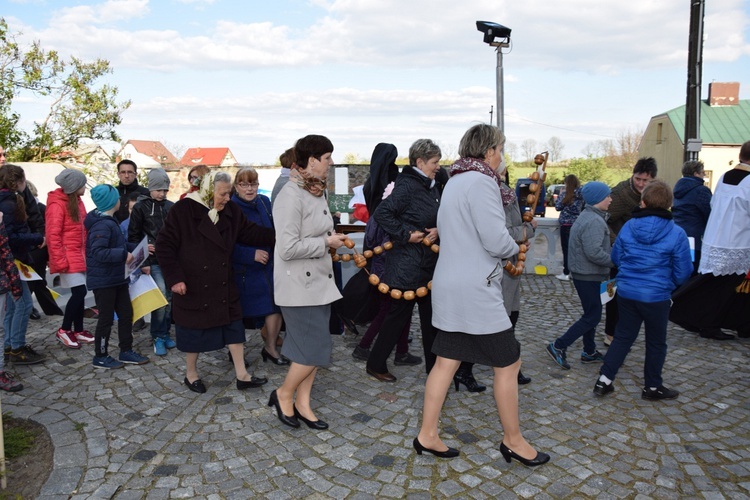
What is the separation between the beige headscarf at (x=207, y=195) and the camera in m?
4.33

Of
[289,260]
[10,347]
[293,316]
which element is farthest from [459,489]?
[10,347]

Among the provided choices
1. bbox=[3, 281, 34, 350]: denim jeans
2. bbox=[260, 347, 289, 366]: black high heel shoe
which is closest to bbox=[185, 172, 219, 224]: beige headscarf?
bbox=[260, 347, 289, 366]: black high heel shoe

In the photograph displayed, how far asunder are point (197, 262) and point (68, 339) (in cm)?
236

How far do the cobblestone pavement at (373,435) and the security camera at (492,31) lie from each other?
765 cm

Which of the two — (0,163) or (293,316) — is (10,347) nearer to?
(0,163)

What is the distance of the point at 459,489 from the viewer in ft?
10.5

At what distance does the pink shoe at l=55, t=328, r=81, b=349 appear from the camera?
573cm

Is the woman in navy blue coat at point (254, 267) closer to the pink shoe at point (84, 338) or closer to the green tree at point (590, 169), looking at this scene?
the pink shoe at point (84, 338)

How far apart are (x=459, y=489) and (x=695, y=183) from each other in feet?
17.0

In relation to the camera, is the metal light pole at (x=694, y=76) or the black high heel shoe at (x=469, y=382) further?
the metal light pole at (x=694, y=76)

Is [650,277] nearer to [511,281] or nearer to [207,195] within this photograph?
[511,281]

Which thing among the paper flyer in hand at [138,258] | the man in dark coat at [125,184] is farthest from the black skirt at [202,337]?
the man in dark coat at [125,184]

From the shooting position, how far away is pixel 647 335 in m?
4.36

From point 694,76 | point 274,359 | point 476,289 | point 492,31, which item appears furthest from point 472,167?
point 694,76
